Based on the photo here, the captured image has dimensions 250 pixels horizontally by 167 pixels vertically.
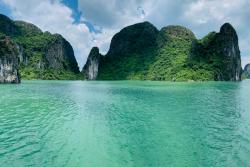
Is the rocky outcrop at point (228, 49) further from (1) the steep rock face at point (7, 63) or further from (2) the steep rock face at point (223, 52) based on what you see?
(1) the steep rock face at point (7, 63)

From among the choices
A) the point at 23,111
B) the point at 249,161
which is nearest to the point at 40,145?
the point at 249,161

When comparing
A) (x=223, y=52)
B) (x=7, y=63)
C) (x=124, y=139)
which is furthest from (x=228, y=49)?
(x=124, y=139)

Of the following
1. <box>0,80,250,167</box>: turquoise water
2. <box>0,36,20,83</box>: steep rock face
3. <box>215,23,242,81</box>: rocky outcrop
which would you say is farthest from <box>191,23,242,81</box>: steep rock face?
Result: <box>0,80,250,167</box>: turquoise water

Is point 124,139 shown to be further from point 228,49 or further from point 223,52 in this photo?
point 228,49

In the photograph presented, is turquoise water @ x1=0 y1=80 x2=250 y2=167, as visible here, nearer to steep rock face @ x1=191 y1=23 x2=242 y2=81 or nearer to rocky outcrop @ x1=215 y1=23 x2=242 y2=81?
steep rock face @ x1=191 y1=23 x2=242 y2=81

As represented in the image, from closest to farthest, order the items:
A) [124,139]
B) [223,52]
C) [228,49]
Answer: [124,139], [223,52], [228,49]

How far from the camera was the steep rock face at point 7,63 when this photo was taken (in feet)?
300

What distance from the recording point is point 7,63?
9312 cm

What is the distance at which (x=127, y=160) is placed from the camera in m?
14.0

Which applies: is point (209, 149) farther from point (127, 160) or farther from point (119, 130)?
point (119, 130)

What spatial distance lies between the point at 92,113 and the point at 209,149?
16.8 m

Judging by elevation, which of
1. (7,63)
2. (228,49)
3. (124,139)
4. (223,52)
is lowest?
(124,139)

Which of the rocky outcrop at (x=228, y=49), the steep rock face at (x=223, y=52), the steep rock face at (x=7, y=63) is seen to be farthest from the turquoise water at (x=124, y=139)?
the rocky outcrop at (x=228, y=49)

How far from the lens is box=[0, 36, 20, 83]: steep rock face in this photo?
91.5 m
